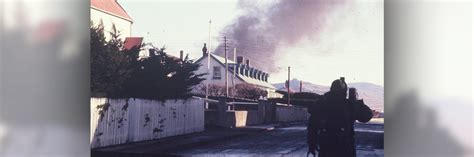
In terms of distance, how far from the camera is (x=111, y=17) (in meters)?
3.70

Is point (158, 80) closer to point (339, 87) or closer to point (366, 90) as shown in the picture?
point (339, 87)

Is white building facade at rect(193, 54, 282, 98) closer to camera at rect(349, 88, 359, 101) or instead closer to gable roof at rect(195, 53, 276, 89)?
gable roof at rect(195, 53, 276, 89)

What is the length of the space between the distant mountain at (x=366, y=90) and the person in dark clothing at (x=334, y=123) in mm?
65

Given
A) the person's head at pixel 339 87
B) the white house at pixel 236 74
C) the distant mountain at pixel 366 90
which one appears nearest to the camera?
the distant mountain at pixel 366 90

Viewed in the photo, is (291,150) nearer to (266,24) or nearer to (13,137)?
(266,24)

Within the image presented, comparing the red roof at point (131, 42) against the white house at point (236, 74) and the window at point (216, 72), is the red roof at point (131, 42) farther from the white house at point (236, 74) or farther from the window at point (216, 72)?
the window at point (216, 72)

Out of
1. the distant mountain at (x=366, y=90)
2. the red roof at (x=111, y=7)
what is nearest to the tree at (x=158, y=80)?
the red roof at (x=111, y=7)

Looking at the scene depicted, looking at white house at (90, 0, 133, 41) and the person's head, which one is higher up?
white house at (90, 0, 133, 41)

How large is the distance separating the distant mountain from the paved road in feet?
0.51

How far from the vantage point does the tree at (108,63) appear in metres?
3.72

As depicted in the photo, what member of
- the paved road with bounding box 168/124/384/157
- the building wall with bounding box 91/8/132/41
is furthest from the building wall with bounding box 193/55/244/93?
the building wall with bounding box 91/8/132/41

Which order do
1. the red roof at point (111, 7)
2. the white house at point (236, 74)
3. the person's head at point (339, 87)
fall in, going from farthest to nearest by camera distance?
the red roof at point (111, 7) → the white house at point (236, 74) → the person's head at point (339, 87)

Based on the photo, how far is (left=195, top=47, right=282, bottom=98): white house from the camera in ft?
11.6

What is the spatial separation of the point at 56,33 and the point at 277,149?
5.79ft
